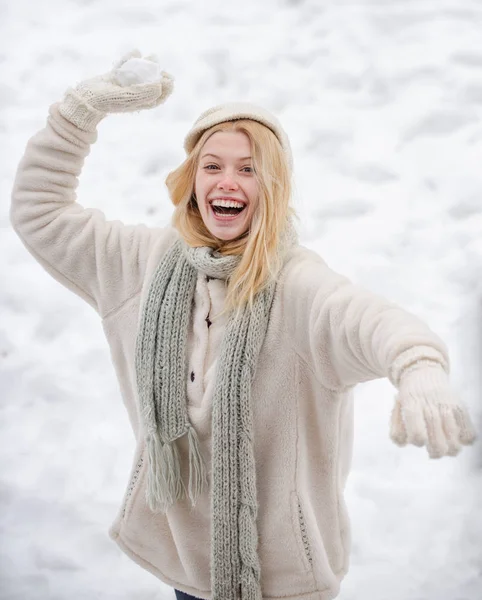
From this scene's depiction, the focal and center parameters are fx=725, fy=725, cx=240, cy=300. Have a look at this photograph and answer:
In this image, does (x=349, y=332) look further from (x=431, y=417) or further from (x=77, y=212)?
(x=77, y=212)

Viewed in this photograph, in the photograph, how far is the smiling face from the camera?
101 centimetres

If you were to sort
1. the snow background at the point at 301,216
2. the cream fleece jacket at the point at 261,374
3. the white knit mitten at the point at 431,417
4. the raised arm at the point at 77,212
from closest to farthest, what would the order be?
1. the white knit mitten at the point at 431,417
2. the cream fleece jacket at the point at 261,374
3. the raised arm at the point at 77,212
4. the snow background at the point at 301,216

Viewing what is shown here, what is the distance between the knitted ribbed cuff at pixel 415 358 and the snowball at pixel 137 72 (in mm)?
604

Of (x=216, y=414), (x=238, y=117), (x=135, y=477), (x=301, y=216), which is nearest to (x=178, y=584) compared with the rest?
(x=135, y=477)

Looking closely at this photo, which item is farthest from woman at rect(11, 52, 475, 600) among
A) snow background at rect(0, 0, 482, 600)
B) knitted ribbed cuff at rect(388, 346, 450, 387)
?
snow background at rect(0, 0, 482, 600)

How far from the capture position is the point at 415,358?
0.73m

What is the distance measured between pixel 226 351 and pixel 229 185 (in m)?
0.23

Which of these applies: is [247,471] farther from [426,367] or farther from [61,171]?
[61,171]

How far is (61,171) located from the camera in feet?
3.62

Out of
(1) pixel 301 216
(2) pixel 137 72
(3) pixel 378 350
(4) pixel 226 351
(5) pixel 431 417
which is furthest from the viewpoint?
(1) pixel 301 216

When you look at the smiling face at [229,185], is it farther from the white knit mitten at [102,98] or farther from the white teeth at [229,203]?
the white knit mitten at [102,98]

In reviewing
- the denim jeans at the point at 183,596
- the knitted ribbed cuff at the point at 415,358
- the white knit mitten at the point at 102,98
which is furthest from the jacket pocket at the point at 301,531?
the white knit mitten at the point at 102,98

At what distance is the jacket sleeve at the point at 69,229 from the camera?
3.57 ft

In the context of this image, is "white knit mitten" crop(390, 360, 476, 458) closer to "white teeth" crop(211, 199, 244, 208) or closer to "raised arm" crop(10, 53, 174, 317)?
"white teeth" crop(211, 199, 244, 208)
